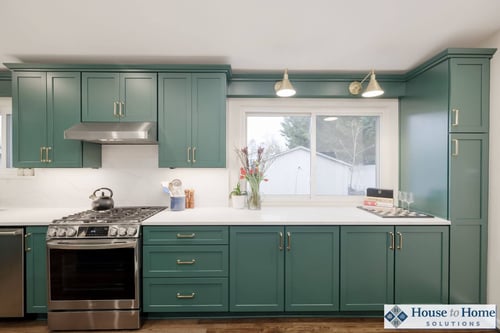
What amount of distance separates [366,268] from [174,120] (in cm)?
236

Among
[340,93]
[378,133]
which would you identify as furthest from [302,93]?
[378,133]

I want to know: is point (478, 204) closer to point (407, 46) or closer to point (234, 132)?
point (407, 46)

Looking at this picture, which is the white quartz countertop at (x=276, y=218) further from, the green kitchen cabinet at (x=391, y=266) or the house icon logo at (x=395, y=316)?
the house icon logo at (x=395, y=316)

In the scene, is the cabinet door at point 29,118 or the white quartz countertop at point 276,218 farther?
the cabinet door at point 29,118

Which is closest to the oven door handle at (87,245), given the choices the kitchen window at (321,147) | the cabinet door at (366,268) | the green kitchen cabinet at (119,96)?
the green kitchen cabinet at (119,96)

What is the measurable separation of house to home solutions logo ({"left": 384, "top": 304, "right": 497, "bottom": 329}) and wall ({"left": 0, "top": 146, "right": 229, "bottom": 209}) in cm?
197

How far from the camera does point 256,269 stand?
7.34ft

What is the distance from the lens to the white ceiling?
171cm

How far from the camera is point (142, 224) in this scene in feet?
7.11

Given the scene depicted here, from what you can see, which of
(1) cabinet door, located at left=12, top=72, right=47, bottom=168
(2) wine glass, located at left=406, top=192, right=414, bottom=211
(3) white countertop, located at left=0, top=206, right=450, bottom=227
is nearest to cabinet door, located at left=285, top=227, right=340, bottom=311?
(3) white countertop, located at left=0, top=206, right=450, bottom=227

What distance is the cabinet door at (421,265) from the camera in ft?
7.27

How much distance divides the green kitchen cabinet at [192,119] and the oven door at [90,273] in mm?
917

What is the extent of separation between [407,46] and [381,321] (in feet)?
8.36

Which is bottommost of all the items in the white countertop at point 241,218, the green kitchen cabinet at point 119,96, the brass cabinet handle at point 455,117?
the white countertop at point 241,218
